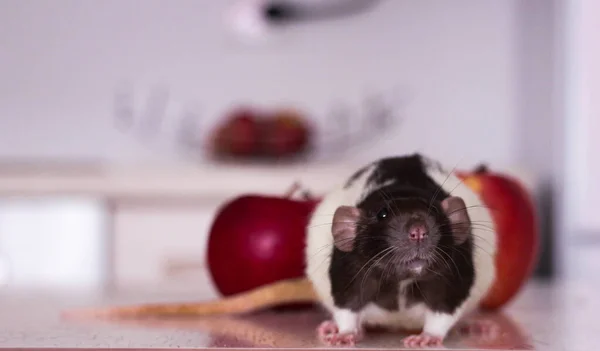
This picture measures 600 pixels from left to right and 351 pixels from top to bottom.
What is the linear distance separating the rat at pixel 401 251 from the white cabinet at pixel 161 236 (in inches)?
59.3

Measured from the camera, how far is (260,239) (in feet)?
2.60

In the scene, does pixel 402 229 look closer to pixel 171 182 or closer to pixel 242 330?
pixel 242 330

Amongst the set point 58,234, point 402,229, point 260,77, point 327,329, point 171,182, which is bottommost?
point 58,234

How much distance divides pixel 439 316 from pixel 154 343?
0.68 ft

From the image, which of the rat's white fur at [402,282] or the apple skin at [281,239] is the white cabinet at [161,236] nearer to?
the apple skin at [281,239]

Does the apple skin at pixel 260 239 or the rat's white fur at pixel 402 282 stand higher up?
the rat's white fur at pixel 402 282

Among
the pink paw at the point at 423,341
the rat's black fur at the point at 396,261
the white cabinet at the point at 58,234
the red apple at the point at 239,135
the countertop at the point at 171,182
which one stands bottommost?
the white cabinet at the point at 58,234

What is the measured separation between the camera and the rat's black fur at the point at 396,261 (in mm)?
573

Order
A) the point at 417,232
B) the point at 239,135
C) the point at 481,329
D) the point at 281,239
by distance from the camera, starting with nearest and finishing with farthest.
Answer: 1. the point at 417,232
2. the point at 481,329
3. the point at 281,239
4. the point at 239,135

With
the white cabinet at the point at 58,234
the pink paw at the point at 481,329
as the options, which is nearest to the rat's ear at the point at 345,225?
the pink paw at the point at 481,329

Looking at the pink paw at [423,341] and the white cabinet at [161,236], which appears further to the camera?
the white cabinet at [161,236]

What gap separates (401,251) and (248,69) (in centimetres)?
213

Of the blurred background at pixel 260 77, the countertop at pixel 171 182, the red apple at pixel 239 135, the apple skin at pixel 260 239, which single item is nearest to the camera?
the apple skin at pixel 260 239

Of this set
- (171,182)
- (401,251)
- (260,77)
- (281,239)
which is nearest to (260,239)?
(281,239)
